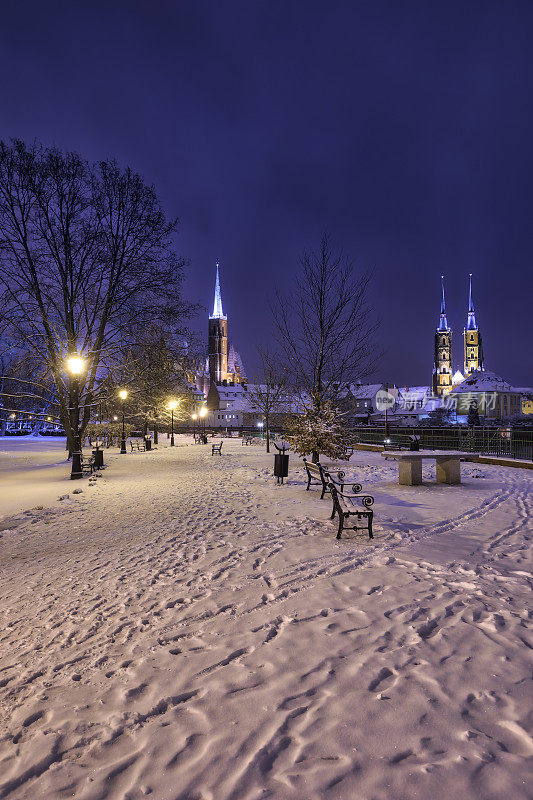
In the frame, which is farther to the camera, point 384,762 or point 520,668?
point 520,668

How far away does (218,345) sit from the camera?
135500 mm

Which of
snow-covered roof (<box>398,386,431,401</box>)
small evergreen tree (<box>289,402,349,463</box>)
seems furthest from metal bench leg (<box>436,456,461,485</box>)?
snow-covered roof (<box>398,386,431,401</box>)

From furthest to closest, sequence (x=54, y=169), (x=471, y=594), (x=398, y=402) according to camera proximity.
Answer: (x=398, y=402)
(x=54, y=169)
(x=471, y=594)

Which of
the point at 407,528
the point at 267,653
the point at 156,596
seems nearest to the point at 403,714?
the point at 267,653

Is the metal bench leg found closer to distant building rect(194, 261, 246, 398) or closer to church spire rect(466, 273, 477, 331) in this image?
distant building rect(194, 261, 246, 398)

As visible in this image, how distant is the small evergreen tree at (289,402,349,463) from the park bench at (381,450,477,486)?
301cm

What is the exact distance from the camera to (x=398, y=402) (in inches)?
4213

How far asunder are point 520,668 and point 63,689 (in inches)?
129

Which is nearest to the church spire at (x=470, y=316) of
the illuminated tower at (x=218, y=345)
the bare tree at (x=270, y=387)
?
the illuminated tower at (x=218, y=345)

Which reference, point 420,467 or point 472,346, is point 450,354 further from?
point 420,467

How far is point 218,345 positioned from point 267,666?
135 m

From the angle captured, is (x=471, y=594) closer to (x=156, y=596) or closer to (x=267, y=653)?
(x=267, y=653)

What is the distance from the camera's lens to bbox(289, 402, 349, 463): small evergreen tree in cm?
1420

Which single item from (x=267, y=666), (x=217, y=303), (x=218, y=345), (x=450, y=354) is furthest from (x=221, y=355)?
(x=267, y=666)
